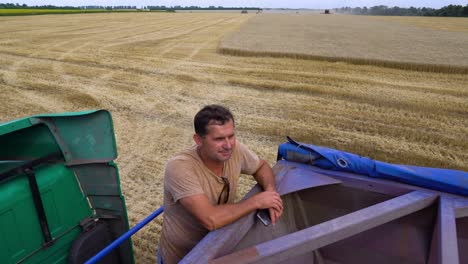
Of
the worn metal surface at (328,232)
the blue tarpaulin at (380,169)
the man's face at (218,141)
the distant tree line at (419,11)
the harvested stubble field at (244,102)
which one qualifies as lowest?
the harvested stubble field at (244,102)

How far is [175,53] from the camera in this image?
1374 centimetres

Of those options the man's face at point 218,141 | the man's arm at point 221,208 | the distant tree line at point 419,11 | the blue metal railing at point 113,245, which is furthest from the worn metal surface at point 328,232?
the distant tree line at point 419,11

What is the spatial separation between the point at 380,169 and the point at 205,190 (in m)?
1.08

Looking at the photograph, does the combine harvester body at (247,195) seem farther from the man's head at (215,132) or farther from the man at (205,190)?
the man's head at (215,132)

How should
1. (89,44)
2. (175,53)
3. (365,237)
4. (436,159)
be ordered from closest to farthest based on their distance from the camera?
(365,237) < (436,159) < (175,53) < (89,44)

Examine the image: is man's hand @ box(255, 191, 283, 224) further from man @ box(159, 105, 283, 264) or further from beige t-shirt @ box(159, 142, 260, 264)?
beige t-shirt @ box(159, 142, 260, 264)

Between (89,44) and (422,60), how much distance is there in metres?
13.2

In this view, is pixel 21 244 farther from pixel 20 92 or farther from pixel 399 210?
pixel 20 92

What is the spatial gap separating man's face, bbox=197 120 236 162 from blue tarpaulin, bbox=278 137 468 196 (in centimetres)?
60

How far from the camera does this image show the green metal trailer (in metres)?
2.16

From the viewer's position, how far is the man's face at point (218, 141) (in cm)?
203

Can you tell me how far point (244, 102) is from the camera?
7.71 metres

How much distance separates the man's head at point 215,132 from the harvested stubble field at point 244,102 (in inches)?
70.0

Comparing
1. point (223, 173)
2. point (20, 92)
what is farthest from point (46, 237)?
Result: point (20, 92)
